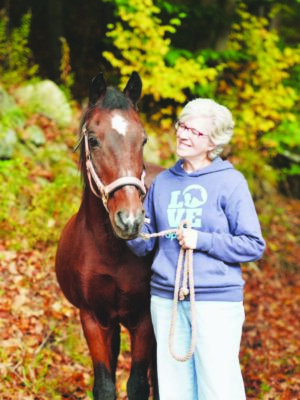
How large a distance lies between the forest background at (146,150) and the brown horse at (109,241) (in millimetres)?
1160

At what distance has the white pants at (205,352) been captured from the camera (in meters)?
2.68

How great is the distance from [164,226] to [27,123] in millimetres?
5312

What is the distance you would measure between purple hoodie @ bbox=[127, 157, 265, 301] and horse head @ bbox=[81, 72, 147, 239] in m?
0.22

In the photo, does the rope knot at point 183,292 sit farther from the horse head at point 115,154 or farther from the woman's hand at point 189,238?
the horse head at point 115,154

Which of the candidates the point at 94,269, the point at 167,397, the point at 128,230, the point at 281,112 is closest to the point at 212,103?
the point at 128,230

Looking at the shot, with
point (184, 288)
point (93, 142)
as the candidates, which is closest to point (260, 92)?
point (93, 142)

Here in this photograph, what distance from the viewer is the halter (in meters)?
2.68

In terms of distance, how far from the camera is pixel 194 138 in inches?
111

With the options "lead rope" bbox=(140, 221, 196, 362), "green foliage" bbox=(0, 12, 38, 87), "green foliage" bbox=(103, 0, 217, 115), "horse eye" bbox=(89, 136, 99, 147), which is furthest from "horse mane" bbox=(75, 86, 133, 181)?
"green foliage" bbox=(0, 12, 38, 87)

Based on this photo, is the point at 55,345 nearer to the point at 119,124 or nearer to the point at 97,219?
the point at 97,219

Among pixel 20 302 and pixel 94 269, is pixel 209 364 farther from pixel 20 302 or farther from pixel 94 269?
pixel 20 302

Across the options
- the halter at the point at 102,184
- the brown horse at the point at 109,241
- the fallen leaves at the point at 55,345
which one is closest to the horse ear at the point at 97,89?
the brown horse at the point at 109,241

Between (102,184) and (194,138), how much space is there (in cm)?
53

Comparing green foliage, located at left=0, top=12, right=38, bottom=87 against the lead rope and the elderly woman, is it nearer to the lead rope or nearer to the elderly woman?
the elderly woman
